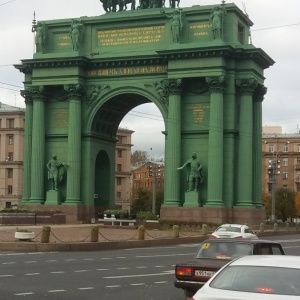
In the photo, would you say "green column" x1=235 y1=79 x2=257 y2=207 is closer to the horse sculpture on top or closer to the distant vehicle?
the horse sculpture on top

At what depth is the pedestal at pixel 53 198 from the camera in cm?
6050

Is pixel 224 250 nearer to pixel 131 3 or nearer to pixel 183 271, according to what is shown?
pixel 183 271

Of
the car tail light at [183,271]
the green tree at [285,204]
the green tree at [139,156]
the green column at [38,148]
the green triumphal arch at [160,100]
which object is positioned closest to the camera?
the car tail light at [183,271]

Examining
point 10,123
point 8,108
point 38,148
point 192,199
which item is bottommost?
point 192,199

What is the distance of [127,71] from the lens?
6050 cm

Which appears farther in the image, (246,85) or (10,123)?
(10,123)

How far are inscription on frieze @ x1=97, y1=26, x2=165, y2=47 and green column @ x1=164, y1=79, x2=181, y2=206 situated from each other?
465 centimetres

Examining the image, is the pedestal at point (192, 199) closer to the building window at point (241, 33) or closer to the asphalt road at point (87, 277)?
the building window at point (241, 33)

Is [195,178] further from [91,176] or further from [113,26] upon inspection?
[113,26]

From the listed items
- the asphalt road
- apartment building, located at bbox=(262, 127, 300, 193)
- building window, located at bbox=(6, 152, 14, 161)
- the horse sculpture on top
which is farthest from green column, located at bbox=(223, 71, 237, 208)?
apartment building, located at bbox=(262, 127, 300, 193)

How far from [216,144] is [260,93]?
741 cm

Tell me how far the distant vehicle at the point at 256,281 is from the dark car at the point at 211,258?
5392mm

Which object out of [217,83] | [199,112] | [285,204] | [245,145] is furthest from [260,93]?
[285,204]

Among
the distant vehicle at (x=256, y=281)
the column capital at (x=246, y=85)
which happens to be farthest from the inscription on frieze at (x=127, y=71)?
the distant vehicle at (x=256, y=281)
